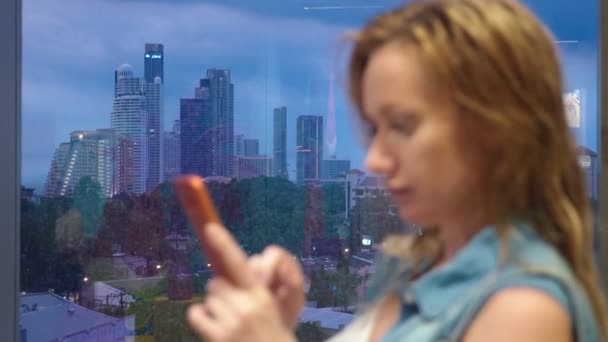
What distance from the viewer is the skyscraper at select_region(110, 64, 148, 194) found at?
256cm

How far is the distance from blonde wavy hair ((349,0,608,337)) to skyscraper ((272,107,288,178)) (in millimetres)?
1885

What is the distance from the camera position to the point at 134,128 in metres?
2.58

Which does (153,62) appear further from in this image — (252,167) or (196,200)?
(196,200)

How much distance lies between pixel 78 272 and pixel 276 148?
70 centimetres

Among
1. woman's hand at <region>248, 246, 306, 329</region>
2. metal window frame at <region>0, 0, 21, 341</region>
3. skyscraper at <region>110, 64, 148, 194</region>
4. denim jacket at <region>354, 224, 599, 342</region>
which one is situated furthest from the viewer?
skyscraper at <region>110, 64, 148, 194</region>

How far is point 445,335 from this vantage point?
608 millimetres

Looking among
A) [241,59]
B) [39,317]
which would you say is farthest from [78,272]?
[241,59]

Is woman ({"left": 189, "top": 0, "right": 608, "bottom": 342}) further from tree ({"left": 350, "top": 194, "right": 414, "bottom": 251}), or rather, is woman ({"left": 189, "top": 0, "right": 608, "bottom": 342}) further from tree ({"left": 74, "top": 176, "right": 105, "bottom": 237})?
tree ({"left": 74, "top": 176, "right": 105, "bottom": 237})

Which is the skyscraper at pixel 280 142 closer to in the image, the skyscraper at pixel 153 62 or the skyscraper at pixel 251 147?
the skyscraper at pixel 251 147

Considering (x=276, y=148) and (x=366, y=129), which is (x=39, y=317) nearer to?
(x=276, y=148)

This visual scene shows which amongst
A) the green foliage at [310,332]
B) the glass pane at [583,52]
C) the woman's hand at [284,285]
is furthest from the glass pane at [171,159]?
the woman's hand at [284,285]

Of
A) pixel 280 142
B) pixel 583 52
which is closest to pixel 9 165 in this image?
pixel 280 142

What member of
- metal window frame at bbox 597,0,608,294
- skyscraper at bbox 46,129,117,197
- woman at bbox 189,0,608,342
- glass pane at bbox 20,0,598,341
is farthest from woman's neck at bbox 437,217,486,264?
skyscraper at bbox 46,129,117,197

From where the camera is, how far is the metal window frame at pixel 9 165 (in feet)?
8.05
